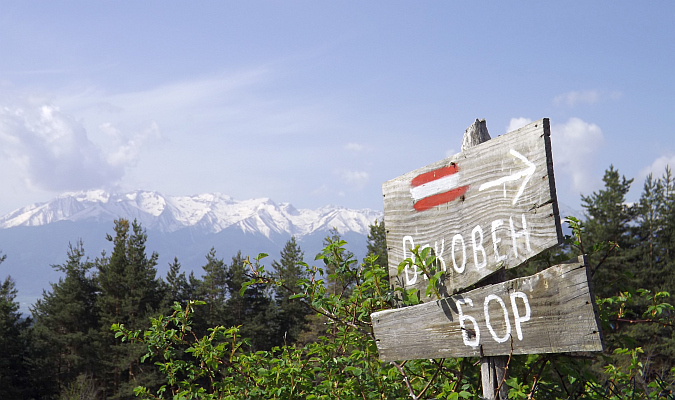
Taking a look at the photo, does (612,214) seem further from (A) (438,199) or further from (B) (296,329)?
(A) (438,199)

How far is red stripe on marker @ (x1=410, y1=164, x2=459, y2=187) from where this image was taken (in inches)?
77.5

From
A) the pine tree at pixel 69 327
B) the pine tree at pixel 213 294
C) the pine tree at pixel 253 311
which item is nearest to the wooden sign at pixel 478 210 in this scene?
the pine tree at pixel 69 327

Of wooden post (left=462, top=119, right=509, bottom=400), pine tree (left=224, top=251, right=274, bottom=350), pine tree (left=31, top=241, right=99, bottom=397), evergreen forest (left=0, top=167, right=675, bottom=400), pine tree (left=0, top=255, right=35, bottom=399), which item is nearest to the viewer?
wooden post (left=462, top=119, right=509, bottom=400)

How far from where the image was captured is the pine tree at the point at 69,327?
29.0 meters

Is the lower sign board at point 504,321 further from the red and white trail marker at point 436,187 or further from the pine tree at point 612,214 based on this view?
the pine tree at point 612,214

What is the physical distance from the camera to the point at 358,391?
261 centimetres

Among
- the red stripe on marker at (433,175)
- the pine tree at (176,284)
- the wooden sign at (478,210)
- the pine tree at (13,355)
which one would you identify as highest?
the pine tree at (176,284)

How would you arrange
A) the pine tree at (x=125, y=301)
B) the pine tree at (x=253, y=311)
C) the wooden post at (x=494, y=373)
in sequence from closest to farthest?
the wooden post at (x=494, y=373) → the pine tree at (x=125, y=301) → the pine tree at (x=253, y=311)

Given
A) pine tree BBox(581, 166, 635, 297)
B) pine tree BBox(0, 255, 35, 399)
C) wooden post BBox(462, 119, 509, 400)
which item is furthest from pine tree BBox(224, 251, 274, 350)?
wooden post BBox(462, 119, 509, 400)

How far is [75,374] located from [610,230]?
103 ft

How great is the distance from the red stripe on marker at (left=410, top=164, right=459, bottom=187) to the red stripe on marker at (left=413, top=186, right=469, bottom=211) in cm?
7

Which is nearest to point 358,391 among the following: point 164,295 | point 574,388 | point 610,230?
point 574,388

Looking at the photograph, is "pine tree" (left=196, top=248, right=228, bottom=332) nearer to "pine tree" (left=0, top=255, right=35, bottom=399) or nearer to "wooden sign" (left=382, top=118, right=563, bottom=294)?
"pine tree" (left=0, top=255, right=35, bottom=399)

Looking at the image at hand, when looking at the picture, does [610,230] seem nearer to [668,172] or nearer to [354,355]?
[668,172]
